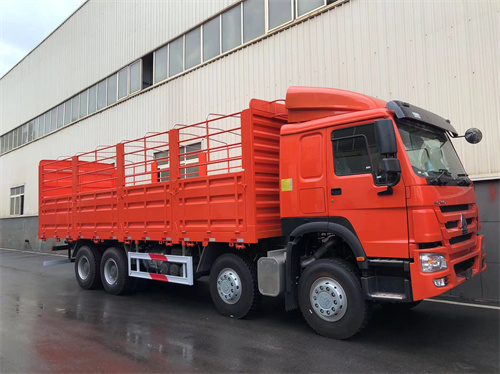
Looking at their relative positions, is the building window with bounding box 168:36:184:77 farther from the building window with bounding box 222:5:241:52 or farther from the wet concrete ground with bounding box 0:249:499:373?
the wet concrete ground with bounding box 0:249:499:373

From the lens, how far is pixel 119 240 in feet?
24.4

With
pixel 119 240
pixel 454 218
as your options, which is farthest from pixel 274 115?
pixel 119 240

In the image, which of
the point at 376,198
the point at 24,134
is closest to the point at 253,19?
the point at 376,198

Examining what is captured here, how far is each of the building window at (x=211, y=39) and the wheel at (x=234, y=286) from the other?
7.80 m

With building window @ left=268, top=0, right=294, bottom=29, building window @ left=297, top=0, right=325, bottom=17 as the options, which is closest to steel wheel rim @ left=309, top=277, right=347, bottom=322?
building window @ left=297, top=0, right=325, bottom=17

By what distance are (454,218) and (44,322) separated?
5959 mm

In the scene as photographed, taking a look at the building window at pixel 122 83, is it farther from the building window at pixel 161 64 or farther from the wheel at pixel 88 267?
the wheel at pixel 88 267

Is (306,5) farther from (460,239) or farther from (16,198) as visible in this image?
(16,198)

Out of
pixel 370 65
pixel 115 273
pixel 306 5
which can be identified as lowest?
pixel 115 273

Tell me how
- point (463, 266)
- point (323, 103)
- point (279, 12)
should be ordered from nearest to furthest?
point (463, 266), point (323, 103), point (279, 12)

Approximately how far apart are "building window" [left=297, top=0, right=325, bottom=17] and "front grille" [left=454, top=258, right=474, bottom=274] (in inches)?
264

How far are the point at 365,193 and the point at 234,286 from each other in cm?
241

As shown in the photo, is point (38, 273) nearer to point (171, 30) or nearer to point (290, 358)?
point (171, 30)

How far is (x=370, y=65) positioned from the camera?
26.5ft
